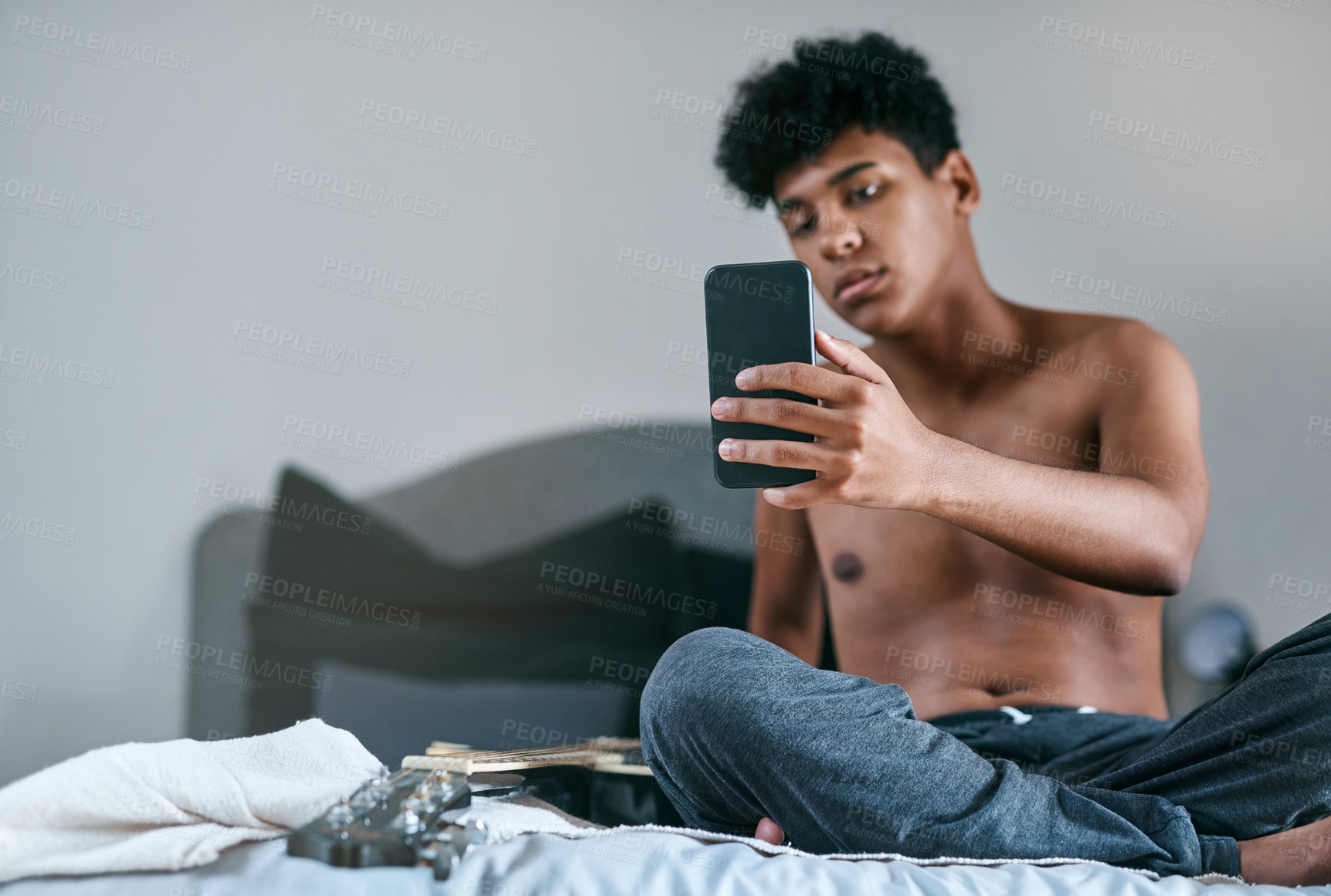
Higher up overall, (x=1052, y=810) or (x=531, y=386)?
(x=531, y=386)

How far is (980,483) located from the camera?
782 millimetres

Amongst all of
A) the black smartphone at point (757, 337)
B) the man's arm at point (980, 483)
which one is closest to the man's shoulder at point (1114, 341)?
the man's arm at point (980, 483)

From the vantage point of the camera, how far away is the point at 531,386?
1.39m

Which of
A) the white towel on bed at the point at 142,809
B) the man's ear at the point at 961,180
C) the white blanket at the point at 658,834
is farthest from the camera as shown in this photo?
the man's ear at the point at 961,180

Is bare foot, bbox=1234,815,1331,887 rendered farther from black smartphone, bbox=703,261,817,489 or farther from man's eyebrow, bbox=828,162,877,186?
man's eyebrow, bbox=828,162,877,186

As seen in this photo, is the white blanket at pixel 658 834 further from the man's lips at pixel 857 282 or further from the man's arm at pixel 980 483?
the man's lips at pixel 857 282

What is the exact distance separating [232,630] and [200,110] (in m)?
0.84

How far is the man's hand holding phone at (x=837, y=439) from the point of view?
0.72 meters

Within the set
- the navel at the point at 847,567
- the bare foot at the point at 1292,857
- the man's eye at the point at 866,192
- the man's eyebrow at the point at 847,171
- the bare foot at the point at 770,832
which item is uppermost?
the man's eyebrow at the point at 847,171

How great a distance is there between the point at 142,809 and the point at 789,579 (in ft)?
3.20

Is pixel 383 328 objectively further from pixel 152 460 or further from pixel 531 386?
pixel 152 460

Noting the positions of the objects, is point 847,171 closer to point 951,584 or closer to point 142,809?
point 951,584

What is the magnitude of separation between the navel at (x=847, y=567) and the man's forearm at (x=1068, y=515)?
378mm

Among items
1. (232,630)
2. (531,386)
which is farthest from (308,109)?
(232,630)
